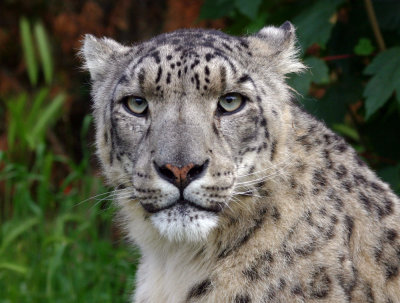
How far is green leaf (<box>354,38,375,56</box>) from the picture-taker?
7008 millimetres

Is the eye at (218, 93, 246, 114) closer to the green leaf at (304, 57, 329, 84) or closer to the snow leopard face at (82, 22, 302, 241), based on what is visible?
the snow leopard face at (82, 22, 302, 241)

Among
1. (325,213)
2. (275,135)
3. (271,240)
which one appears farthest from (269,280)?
(275,135)

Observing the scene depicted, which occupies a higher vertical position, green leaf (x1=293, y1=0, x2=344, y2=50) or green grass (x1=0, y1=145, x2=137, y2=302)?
green leaf (x1=293, y1=0, x2=344, y2=50)

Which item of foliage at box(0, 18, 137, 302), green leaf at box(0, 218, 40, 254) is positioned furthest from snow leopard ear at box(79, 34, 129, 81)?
green leaf at box(0, 218, 40, 254)

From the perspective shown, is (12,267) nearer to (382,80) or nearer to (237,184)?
→ (237,184)

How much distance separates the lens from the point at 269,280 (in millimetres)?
4926

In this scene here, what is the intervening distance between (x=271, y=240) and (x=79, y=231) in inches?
133

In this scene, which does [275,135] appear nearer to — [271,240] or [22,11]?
[271,240]

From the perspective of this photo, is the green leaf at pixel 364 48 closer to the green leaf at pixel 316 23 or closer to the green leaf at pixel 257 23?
the green leaf at pixel 316 23

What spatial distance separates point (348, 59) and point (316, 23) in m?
0.90

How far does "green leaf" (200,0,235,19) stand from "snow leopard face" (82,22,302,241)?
1497 millimetres

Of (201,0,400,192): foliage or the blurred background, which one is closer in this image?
(201,0,400,192): foliage

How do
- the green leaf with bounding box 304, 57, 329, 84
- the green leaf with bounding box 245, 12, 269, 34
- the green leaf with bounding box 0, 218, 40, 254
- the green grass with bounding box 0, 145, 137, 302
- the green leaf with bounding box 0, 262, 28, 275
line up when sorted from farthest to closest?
the green leaf with bounding box 0, 218, 40, 254, the green grass with bounding box 0, 145, 137, 302, the green leaf with bounding box 245, 12, 269, 34, the green leaf with bounding box 0, 262, 28, 275, the green leaf with bounding box 304, 57, 329, 84

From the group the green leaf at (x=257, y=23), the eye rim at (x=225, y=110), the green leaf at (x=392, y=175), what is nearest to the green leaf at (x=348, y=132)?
the green leaf at (x=392, y=175)
